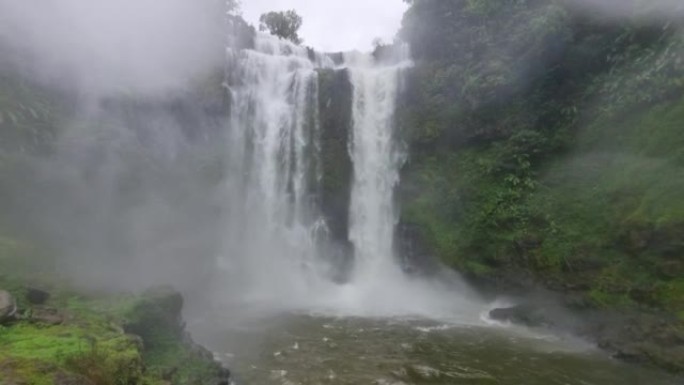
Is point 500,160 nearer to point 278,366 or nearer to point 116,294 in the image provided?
point 278,366

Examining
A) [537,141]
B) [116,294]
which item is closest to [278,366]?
[116,294]

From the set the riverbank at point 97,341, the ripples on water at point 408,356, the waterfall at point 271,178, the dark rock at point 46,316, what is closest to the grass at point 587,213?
the ripples on water at point 408,356

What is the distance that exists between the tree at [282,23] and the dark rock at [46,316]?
3567 cm

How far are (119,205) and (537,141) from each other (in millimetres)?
16085

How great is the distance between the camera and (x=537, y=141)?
18.1 m

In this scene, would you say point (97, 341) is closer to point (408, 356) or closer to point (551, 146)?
point (408, 356)

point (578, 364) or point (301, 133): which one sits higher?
point (301, 133)

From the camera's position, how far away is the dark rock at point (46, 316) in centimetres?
850

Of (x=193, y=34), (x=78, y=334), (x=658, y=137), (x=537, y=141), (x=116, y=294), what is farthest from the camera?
(x=193, y=34)

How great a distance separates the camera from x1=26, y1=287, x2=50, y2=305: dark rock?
9805mm

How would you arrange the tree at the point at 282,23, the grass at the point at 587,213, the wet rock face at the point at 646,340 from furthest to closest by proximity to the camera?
the tree at the point at 282,23 < the grass at the point at 587,213 < the wet rock face at the point at 646,340

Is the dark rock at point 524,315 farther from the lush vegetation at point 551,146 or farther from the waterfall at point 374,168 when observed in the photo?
the waterfall at point 374,168

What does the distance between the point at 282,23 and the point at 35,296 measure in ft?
118

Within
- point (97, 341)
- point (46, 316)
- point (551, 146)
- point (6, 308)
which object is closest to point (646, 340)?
point (551, 146)
